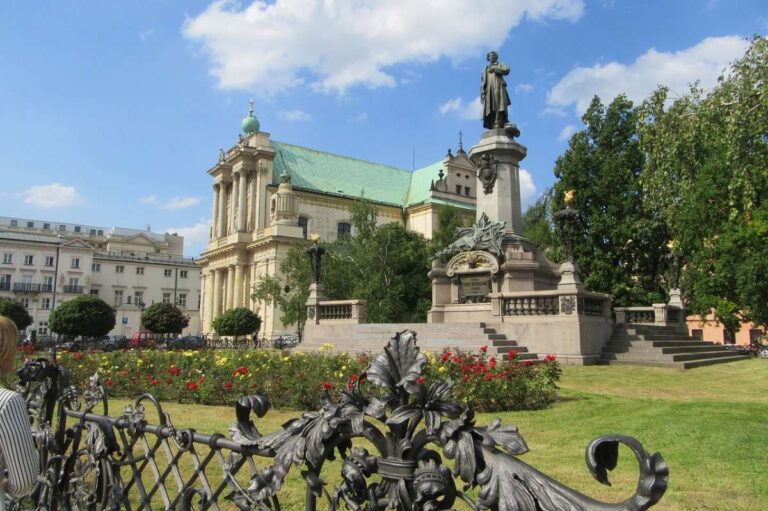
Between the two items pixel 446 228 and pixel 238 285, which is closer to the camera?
pixel 446 228

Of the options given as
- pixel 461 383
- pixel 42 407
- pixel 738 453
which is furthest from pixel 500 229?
pixel 42 407

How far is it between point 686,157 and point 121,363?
18645mm

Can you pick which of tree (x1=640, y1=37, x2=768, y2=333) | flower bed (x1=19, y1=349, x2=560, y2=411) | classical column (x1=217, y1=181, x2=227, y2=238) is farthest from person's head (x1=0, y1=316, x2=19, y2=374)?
classical column (x1=217, y1=181, x2=227, y2=238)

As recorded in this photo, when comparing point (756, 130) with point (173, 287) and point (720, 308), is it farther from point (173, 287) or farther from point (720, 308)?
point (173, 287)

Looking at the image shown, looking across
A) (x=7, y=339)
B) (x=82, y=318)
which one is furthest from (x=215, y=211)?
(x=7, y=339)

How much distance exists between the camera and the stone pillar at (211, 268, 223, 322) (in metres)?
68.2

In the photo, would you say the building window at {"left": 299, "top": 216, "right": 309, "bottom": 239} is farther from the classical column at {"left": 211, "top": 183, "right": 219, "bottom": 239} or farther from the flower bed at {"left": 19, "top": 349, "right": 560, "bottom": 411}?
the flower bed at {"left": 19, "top": 349, "right": 560, "bottom": 411}

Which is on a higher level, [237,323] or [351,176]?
[351,176]

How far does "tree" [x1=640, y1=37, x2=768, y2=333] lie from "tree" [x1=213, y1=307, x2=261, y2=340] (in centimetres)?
3284

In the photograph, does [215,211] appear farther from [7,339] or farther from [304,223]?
[7,339]

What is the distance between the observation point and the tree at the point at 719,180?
16.9 meters

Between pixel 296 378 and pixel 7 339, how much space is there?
7810mm

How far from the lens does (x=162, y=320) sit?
4716 cm

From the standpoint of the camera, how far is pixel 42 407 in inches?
156
